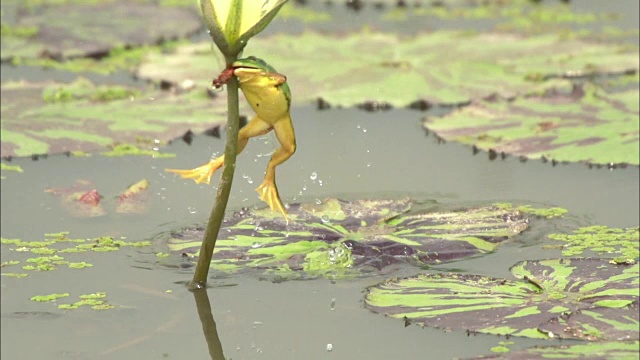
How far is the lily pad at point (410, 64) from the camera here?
5590 millimetres

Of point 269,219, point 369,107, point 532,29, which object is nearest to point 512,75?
point 369,107

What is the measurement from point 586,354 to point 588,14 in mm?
5197

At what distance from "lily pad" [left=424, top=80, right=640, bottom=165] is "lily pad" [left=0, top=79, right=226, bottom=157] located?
0.97 meters

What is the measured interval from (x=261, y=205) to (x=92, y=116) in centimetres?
143

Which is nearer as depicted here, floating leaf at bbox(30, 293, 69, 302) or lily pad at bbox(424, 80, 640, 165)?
floating leaf at bbox(30, 293, 69, 302)

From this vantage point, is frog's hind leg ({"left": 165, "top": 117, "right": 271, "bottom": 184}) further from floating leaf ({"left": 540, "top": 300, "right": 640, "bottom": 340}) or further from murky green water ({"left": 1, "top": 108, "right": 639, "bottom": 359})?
floating leaf ({"left": 540, "top": 300, "right": 640, "bottom": 340})

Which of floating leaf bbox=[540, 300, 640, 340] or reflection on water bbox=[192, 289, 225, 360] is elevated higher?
floating leaf bbox=[540, 300, 640, 340]

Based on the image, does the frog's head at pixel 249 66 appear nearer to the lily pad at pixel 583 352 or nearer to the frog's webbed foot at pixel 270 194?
the frog's webbed foot at pixel 270 194

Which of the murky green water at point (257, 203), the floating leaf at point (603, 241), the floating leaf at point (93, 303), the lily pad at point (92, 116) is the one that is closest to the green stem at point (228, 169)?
the murky green water at point (257, 203)

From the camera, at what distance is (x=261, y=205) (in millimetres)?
3977

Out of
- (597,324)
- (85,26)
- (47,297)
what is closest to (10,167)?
(47,297)

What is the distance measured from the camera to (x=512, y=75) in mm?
5863

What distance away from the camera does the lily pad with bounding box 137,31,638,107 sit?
5.59m

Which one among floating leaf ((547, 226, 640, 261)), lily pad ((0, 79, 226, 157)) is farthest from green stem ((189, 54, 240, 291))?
lily pad ((0, 79, 226, 157))
